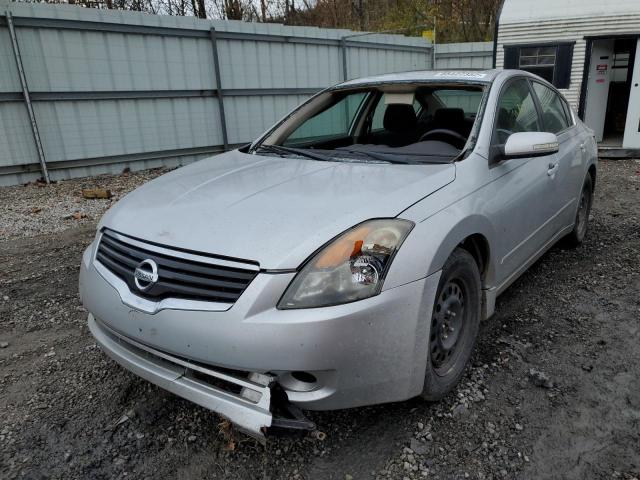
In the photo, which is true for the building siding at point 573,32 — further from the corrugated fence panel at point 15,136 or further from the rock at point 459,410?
the rock at point 459,410

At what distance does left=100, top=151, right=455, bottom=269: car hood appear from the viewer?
6.27 ft

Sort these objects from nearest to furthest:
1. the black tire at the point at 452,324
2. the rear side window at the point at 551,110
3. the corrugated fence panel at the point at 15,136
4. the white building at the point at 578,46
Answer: the black tire at the point at 452,324 → the rear side window at the point at 551,110 → the corrugated fence panel at the point at 15,136 → the white building at the point at 578,46

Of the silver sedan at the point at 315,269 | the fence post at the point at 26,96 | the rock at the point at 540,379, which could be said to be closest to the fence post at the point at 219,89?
the fence post at the point at 26,96

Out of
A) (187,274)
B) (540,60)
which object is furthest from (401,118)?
(540,60)

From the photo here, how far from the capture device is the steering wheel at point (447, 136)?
2.93m

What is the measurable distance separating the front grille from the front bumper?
0.06 meters

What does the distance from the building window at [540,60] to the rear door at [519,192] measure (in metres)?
8.31

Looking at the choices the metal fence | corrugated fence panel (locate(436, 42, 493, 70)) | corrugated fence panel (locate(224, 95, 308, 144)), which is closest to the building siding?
corrugated fence panel (locate(436, 42, 493, 70))

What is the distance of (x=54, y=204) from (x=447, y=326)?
631 cm

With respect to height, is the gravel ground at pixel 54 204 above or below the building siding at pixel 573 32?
below

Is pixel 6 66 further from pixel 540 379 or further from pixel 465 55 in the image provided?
pixel 465 55

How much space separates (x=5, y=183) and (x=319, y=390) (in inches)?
307

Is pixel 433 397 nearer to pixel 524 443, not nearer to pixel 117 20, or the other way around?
pixel 524 443

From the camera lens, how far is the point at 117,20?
8.32m
